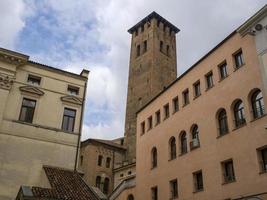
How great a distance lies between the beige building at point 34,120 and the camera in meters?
22.2

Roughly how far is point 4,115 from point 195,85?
14.8 metres

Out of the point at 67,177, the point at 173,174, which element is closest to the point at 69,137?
the point at 67,177

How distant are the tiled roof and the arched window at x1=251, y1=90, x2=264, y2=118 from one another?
11.2 m

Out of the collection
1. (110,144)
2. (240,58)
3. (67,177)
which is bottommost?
(67,177)

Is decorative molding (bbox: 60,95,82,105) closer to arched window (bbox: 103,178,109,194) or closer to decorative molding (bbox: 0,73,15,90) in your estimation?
decorative molding (bbox: 0,73,15,90)

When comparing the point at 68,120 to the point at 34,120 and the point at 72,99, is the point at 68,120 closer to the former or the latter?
the point at 72,99

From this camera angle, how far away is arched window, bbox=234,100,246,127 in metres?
Result: 21.0

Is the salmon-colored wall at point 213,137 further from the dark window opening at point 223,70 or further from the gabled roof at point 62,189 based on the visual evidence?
the gabled roof at point 62,189

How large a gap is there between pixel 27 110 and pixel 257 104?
630 inches

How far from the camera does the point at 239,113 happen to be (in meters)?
21.4

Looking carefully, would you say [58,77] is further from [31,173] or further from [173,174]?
[173,174]

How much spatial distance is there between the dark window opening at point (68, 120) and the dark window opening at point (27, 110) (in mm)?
2494

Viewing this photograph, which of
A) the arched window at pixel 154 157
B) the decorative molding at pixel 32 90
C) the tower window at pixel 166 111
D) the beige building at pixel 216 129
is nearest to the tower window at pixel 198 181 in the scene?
the beige building at pixel 216 129

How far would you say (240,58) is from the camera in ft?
73.4
